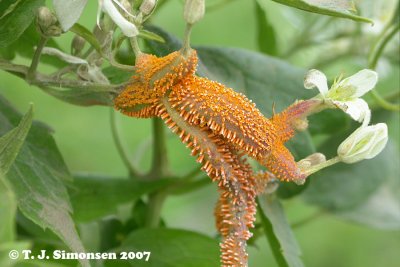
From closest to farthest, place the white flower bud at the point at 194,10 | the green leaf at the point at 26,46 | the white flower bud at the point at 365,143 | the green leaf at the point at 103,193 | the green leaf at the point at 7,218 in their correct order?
1. the green leaf at the point at 7,218
2. the white flower bud at the point at 194,10
3. the white flower bud at the point at 365,143
4. the green leaf at the point at 26,46
5. the green leaf at the point at 103,193

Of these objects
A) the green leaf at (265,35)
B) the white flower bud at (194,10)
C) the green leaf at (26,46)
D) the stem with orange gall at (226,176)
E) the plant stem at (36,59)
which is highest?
the green leaf at (265,35)

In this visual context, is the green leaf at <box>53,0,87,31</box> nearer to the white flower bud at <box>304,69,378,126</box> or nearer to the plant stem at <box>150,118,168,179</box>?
the white flower bud at <box>304,69,378,126</box>

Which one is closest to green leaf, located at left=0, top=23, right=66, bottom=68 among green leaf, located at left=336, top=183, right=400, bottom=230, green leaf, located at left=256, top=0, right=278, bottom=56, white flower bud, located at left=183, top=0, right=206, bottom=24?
white flower bud, located at left=183, top=0, right=206, bottom=24

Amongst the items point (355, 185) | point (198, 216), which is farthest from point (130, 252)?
point (198, 216)

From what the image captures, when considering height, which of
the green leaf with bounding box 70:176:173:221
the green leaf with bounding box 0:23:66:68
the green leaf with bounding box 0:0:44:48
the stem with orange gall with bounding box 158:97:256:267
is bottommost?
the stem with orange gall with bounding box 158:97:256:267

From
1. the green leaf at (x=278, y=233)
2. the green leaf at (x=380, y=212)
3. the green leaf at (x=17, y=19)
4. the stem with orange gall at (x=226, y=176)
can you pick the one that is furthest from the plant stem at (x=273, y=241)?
the green leaf at (x=380, y=212)

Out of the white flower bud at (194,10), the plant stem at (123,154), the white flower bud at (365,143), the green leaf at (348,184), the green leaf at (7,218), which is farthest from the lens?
the green leaf at (348,184)

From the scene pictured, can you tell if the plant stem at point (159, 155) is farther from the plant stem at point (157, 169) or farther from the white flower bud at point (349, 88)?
the white flower bud at point (349, 88)

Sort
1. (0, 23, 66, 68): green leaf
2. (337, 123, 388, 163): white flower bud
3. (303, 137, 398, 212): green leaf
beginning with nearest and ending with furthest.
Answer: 1. (337, 123, 388, 163): white flower bud
2. (0, 23, 66, 68): green leaf
3. (303, 137, 398, 212): green leaf
